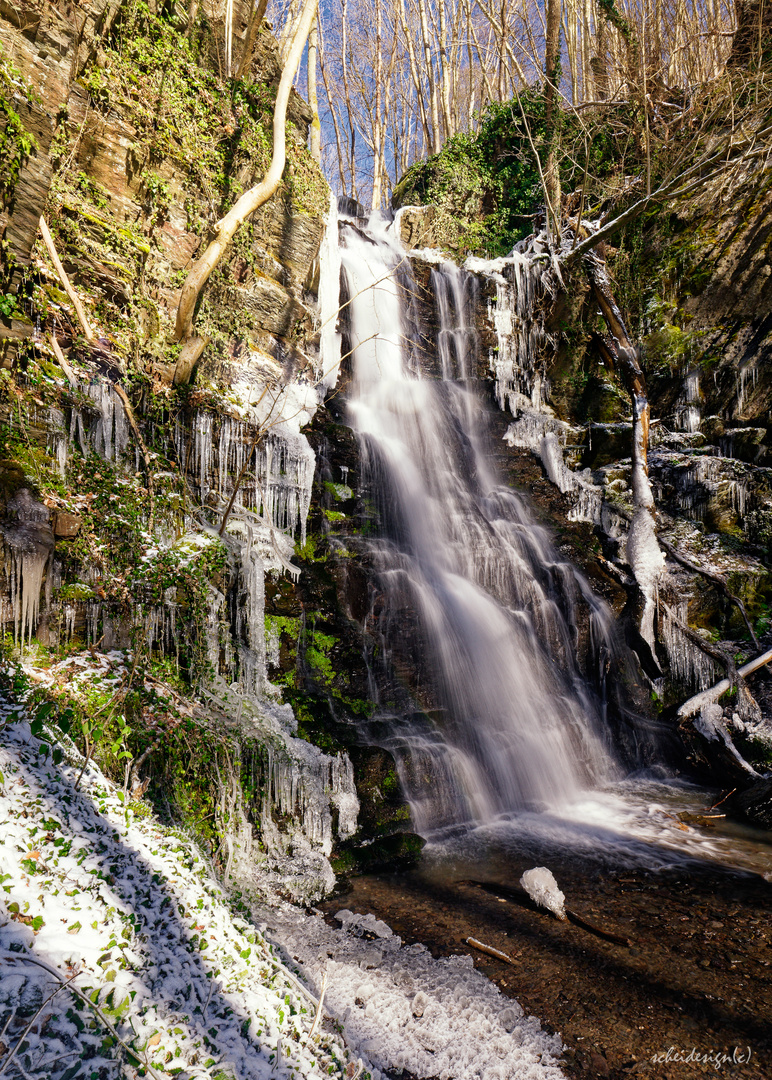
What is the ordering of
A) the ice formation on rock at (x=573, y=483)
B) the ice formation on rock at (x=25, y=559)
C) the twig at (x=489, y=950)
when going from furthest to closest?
the ice formation on rock at (x=573, y=483), the ice formation on rock at (x=25, y=559), the twig at (x=489, y=950)

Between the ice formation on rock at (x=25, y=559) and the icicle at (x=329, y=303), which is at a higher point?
the icicle at (x=329, y=303)

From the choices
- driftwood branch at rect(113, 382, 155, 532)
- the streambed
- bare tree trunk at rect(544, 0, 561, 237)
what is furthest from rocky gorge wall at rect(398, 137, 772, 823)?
driftwood branch at rect(113, 382, 155, 532)

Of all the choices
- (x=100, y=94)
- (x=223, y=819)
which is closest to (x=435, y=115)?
(x=100, y=94)

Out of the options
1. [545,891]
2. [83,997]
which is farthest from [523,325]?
[83,997]

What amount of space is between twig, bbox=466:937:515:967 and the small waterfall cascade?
5.75ft

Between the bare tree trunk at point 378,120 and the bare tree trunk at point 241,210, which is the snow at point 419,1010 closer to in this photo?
the bare tree trunk at point 241,210

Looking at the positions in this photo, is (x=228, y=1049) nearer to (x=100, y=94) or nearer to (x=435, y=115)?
(x=100, y=94)

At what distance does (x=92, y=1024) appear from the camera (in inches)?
68.1

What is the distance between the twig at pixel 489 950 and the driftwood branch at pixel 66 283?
6597mm

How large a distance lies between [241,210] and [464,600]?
20.1 feet

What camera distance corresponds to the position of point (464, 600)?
758 cm

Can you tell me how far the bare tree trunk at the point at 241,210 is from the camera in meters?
6.67

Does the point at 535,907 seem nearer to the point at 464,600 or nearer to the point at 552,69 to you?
the point at 464,600

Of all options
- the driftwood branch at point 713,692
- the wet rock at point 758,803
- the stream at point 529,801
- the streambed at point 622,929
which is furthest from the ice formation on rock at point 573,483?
the streambed at point 622,929
